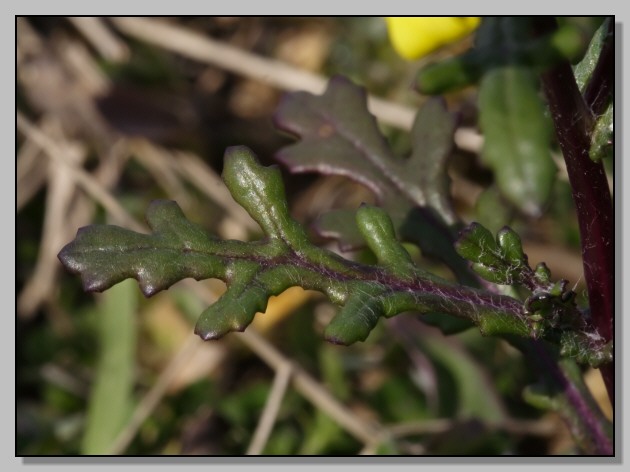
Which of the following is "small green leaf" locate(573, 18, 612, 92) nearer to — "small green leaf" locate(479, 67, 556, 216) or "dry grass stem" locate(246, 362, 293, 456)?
"small green leaf" locate(479, 67, 556, 216)

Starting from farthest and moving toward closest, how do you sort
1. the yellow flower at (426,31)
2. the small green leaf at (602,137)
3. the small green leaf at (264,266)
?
1. the yellow flower at (426,31)
2. the small green leaf at (602,137)
3. the small green leaf at (264,266)

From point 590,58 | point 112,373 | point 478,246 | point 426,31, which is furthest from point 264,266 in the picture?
point 112,373

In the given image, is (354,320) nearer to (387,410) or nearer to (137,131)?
(387,410)

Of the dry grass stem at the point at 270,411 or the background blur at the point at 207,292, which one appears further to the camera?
the background blur at the point at 207,292

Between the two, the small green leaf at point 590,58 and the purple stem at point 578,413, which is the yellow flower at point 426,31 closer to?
the small green leaf at point 590,58

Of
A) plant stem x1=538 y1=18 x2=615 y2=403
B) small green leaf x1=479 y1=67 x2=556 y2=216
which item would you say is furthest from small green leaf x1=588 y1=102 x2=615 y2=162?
small green leaf x1=479 y1=67 x2=556 y2=216

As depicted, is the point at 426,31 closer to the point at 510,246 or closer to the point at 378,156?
the point at 378,156

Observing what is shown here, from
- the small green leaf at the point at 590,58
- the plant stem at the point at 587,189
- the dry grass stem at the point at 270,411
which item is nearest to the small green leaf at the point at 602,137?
the plant stem at the point at 587,189
